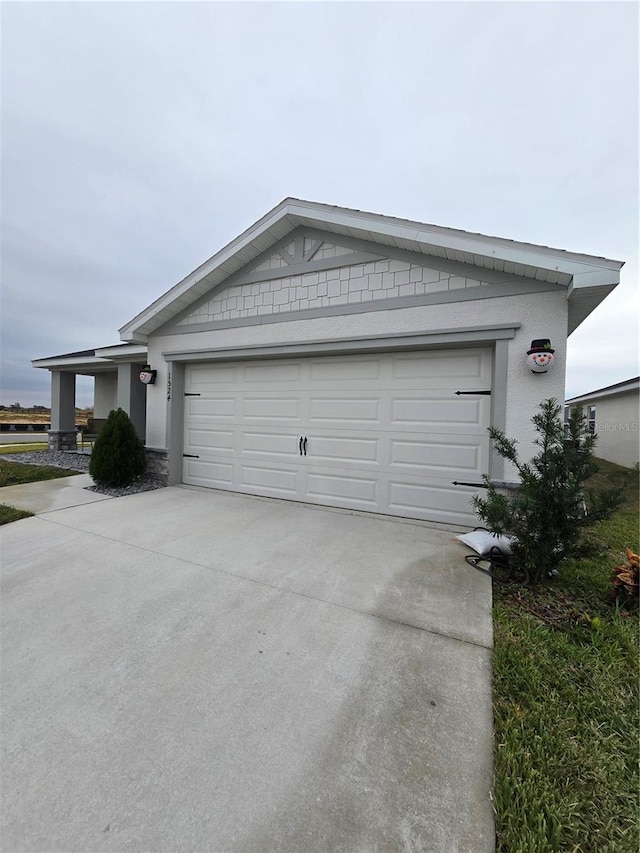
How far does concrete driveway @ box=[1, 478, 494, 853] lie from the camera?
1.34 m

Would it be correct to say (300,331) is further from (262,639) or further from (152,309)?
(262,639)

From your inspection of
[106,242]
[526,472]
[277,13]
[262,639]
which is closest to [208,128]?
[277,13]

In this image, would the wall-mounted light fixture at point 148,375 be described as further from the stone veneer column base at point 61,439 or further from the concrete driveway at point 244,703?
the stone veneer column base at point 61,439

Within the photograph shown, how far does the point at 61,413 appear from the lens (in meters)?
12.0

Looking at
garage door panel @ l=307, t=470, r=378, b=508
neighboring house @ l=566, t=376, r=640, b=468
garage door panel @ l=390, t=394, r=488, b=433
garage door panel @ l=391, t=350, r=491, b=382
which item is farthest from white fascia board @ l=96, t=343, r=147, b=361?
neighboring house @ l=566, t=376, r=640, b=468

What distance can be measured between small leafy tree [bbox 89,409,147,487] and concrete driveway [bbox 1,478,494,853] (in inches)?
121

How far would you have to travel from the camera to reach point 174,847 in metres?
1.25

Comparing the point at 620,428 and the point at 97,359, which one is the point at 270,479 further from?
the point at 620,428

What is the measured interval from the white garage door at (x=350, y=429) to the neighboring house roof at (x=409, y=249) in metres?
1.14

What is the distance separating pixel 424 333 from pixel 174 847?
4.90m

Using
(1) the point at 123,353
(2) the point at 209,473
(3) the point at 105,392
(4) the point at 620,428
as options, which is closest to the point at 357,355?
(2) the point at 209,473

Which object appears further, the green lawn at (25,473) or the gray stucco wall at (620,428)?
the gray stucco wall at (620,428)

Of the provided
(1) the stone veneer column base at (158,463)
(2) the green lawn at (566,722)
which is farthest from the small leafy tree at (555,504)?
(1) the stone veneer column base at (158,463)

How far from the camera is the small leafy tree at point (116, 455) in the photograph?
21.6 feet
